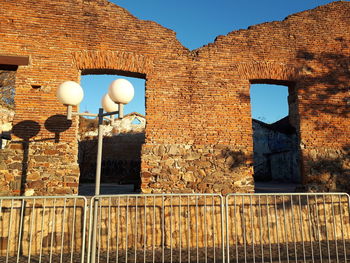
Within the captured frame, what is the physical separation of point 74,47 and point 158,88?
7.53 feet

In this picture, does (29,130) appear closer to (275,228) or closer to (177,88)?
(177,88)

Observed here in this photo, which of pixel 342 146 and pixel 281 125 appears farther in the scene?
pixel 281 125

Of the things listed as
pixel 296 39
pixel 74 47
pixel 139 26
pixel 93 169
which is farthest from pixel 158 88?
pixel 93 169

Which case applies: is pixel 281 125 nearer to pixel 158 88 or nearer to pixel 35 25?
pixel 158 88

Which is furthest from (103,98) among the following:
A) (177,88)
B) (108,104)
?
(177,88)

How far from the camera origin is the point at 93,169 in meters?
19.7

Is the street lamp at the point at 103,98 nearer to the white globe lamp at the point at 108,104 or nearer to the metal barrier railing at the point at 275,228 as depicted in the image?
the white globe lamp at the point at 108,104

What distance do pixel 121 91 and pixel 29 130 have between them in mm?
3312

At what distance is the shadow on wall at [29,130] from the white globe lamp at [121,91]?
2.73 metres

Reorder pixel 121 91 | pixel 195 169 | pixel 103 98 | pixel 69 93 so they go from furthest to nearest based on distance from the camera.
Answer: pixel 195 169
pixel 103 98
pixel 69 93
pixel 121 91

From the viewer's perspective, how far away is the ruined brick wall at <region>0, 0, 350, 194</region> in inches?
256

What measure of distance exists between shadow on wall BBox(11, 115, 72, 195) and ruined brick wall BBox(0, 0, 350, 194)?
0.02m

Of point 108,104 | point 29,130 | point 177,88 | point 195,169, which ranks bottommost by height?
point 195,169

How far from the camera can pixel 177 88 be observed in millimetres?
7184
